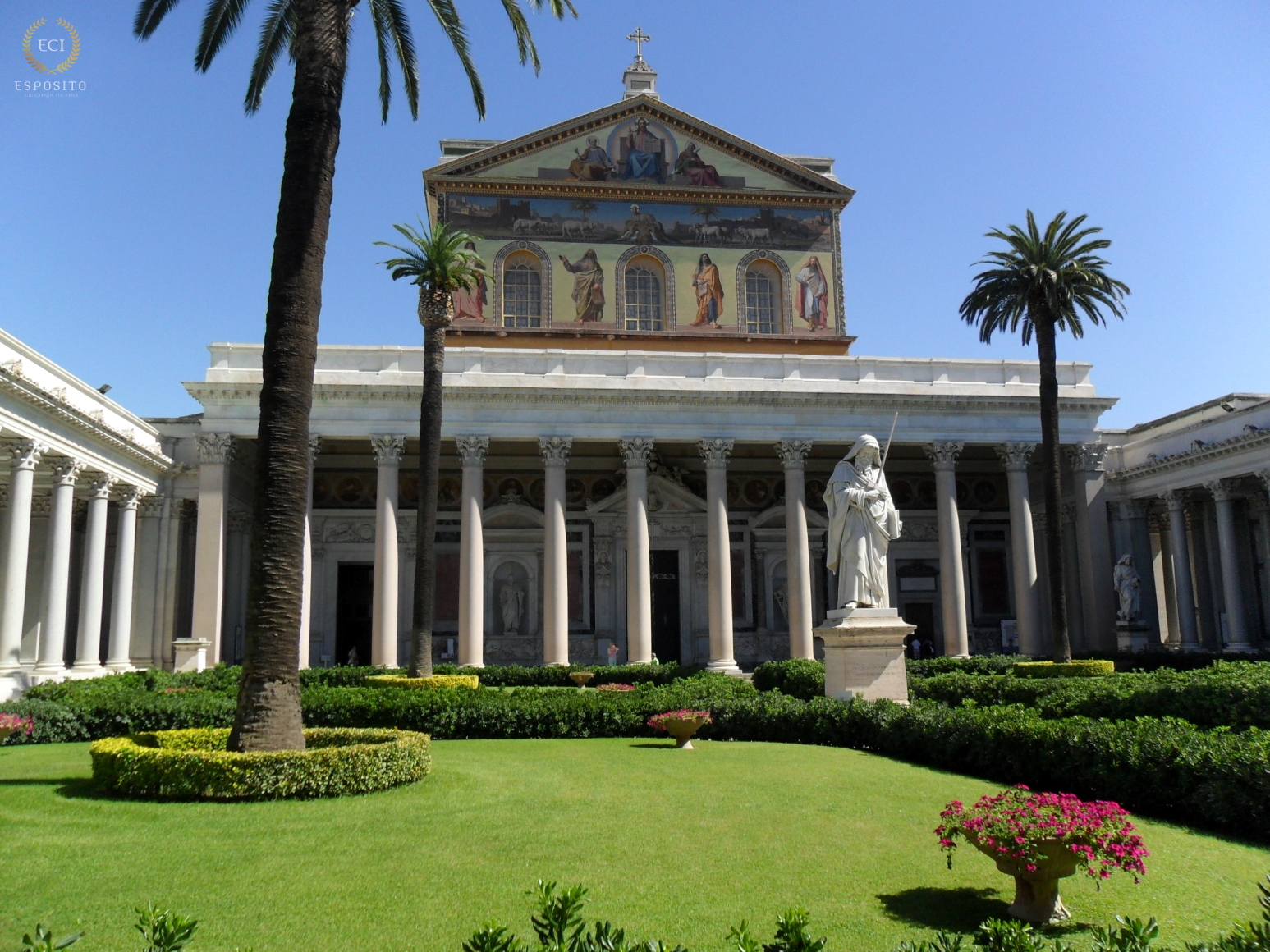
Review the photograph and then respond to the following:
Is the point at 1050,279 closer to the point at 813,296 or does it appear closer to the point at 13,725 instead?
the point at 813,296

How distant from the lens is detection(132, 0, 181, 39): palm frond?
17.4 metres

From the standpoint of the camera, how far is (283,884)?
8.10 m

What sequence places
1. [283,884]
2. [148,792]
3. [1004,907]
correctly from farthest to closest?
[148,792], [283,884], [1004,907]

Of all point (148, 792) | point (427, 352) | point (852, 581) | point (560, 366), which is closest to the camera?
point (148, 792)

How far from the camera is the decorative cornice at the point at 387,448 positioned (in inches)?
1298

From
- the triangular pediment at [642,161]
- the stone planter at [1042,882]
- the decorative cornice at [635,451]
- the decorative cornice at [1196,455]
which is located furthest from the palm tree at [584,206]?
the stone planter at [1042,882]

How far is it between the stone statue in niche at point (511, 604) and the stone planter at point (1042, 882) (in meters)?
34.4

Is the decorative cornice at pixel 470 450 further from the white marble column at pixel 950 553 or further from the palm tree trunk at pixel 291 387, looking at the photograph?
the palm tree trunk at pixel 291 387

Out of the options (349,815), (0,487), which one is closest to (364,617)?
(0,487)

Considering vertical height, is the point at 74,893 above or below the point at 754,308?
below

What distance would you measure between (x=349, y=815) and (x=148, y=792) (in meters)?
2.88

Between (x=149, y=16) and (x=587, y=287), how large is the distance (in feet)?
80.0

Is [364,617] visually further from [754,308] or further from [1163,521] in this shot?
[1163,521]

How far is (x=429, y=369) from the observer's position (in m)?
27.0
